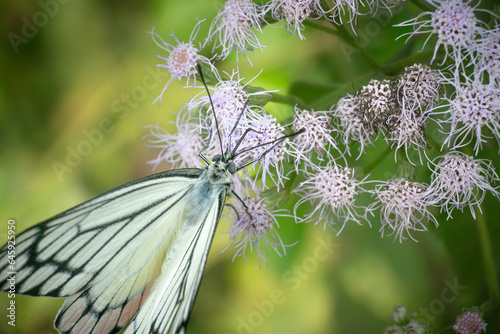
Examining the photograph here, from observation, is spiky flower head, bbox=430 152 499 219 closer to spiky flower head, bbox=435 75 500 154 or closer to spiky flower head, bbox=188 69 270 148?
spiky flower head, bbox=435 75 500 154

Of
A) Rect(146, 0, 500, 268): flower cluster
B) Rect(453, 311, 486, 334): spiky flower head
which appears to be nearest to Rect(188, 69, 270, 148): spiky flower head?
Rect(146, 0, 500, 268): flower cluster

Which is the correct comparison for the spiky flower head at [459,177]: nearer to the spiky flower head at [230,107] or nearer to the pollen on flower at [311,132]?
the pollen on flower at [311,132]
